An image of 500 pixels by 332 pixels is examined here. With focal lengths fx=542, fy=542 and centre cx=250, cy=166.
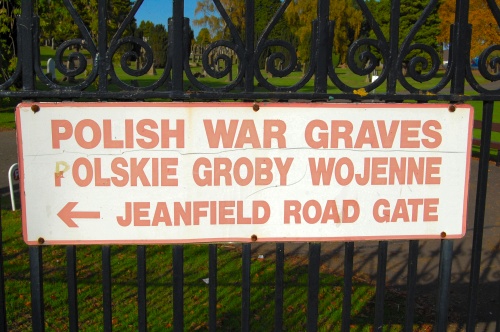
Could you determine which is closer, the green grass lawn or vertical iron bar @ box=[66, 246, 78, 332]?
vertical iron bar @ box=[66, 246, 78, 332]

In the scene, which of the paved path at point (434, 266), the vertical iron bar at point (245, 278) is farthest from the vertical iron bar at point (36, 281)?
the paved path at point (434, 266)

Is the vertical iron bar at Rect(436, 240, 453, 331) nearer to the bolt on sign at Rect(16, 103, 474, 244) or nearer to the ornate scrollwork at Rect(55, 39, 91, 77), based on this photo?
the bolt on sign at Rect(16, 103, 474, 244)

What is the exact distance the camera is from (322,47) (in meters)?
2.27

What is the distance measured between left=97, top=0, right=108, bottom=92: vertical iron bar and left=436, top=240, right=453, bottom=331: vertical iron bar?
1.67m

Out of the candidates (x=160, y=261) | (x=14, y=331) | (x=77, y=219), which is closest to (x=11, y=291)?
(x=14, y=331)

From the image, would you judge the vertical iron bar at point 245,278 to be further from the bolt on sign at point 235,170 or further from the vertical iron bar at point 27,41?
the vertical iron bar at point 27,41

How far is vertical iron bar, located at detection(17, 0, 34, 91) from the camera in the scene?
217 centimetres

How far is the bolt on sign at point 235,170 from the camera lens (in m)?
2.21

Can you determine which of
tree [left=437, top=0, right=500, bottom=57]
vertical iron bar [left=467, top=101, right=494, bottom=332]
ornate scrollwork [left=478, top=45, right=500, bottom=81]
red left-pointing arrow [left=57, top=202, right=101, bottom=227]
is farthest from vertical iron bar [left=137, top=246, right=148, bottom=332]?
tree [left=437, top=0, right=500, bottom=57]

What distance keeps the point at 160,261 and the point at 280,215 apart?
12.5 feet

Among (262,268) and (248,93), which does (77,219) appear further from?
(262,268)

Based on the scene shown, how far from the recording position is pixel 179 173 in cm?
225

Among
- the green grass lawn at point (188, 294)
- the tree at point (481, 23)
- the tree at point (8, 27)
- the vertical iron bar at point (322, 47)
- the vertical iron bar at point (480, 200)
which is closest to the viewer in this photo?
the vertical iron bar at point (322, 47)

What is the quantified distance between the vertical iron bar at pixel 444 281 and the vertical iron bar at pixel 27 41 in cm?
195
